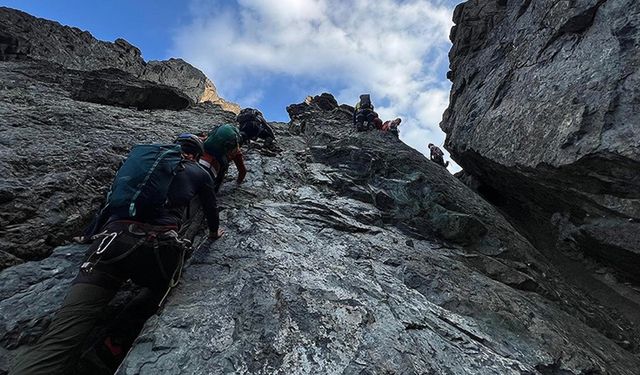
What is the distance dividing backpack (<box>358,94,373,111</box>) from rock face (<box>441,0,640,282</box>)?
632cm

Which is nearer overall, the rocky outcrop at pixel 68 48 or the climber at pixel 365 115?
the rocky outcrop at pixel 68 48

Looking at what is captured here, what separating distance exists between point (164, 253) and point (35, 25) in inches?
1153

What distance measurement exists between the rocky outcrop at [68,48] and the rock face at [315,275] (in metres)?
11.6

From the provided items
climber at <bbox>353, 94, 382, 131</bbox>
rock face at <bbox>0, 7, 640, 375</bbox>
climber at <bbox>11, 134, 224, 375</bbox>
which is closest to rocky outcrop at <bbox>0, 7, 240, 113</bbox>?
climber at <bbox>353, 94, 382, 131</bbox>

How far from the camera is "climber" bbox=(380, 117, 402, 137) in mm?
20402

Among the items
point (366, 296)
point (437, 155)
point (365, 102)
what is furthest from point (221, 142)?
point (437, 155)

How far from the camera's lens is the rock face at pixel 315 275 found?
5.07 metres

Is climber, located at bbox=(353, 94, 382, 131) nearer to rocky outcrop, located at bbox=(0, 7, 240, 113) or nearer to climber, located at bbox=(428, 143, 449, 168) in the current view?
climber, located at bbox=(428, 143, 449, 168)

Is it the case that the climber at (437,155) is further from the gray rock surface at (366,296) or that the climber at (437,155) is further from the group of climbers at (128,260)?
the group of climbers at (128,260)

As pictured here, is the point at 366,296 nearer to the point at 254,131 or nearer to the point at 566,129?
the point at 566,129

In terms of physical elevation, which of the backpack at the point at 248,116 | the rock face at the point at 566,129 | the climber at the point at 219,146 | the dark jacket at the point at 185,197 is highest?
the rock face at the point at 566,129

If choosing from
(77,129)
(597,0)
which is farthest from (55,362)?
(597,0)

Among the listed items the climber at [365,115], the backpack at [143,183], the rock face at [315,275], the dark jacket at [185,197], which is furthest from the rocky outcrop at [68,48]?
the backpack at [143,183]

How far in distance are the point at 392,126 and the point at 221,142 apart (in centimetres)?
1371
